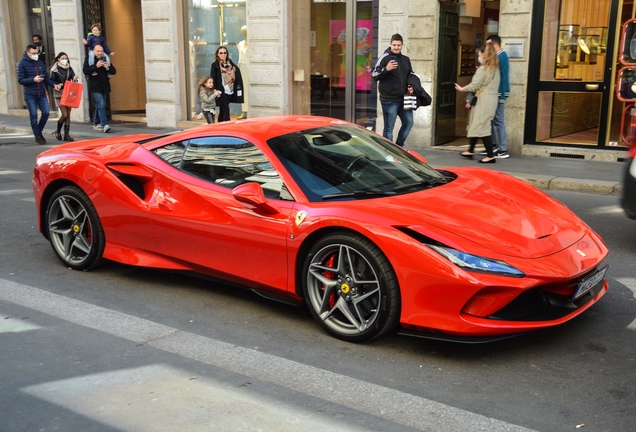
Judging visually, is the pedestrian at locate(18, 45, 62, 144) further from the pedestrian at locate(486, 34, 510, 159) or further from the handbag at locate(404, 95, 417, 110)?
the pedestrian at locate(486, 34, 510, 159)

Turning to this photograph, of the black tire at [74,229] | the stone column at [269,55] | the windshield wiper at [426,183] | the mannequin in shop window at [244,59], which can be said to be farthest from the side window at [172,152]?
the mannequin in shop window at [244,59]

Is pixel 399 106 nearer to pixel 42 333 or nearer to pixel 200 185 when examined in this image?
pixel 200 185

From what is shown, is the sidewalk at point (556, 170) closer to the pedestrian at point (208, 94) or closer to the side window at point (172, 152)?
the pedestrian at point (208, 94)

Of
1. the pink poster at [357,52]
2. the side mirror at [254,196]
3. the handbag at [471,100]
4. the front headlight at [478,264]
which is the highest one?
the pink poster at [357,52]

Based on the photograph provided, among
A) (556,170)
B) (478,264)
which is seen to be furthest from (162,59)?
(478,264)

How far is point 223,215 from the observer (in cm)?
502

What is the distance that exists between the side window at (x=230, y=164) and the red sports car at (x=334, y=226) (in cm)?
1

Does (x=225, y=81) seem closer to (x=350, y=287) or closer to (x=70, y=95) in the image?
(x=70, y=95)

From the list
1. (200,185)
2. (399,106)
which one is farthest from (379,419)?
(399,106)

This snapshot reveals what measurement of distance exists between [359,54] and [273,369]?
11.7m

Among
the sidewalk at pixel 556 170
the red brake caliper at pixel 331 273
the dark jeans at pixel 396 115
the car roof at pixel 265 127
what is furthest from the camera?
the dark jeans at pixel 396 115

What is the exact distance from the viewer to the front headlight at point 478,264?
13.3ft

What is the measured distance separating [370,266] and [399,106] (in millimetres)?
7959

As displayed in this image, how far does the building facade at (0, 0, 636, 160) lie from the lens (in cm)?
1236
